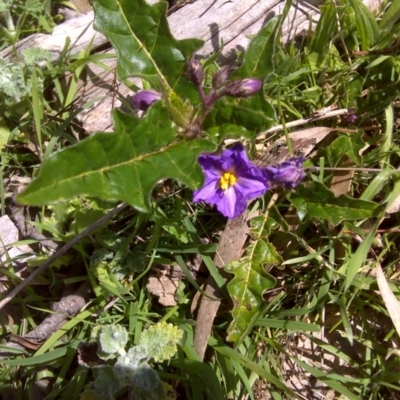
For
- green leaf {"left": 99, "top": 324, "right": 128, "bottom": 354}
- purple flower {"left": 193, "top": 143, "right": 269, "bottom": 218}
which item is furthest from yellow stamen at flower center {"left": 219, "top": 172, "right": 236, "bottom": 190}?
green leaf {"left": 99, "top": 324, "right": 128, "bottom": 354}

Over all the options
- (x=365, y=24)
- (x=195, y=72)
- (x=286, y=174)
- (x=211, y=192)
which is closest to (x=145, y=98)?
(x=195, y=72)

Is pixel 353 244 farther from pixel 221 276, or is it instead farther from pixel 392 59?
pixel 392 59

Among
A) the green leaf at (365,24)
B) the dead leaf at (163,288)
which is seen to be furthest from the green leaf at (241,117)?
the green leaf at (365,24)

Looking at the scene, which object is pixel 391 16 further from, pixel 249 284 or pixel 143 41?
pixel 249 284

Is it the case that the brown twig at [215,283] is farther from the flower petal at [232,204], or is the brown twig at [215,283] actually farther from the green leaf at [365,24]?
the green leaf at [365,24]

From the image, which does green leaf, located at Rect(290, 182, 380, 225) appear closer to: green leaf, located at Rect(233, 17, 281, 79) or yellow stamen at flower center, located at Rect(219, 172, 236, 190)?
yellow stamen at flower center, located at Rect(219, 172, 236, 190)
